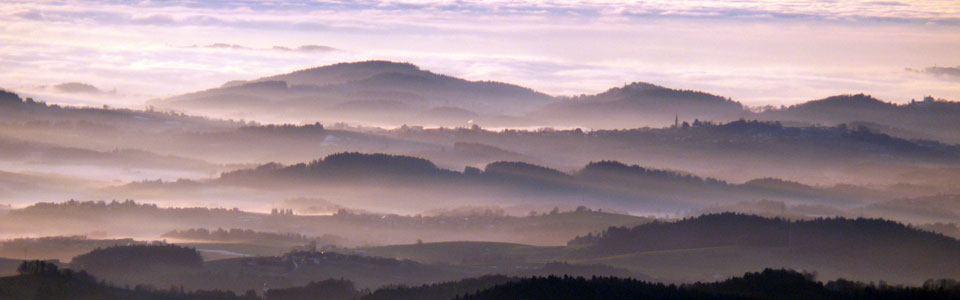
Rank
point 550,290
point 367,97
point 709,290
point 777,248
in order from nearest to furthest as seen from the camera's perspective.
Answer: point 550,290, point 709,290, point 777,248, point 367,97

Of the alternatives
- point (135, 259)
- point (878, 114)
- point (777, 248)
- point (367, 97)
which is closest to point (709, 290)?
point (135, 259)

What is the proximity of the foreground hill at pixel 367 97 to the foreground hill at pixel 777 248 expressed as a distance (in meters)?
93.0

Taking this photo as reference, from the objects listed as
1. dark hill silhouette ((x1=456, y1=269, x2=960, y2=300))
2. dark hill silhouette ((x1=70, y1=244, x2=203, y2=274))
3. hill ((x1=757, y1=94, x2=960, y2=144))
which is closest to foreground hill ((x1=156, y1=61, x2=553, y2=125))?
hill ((x1=757, y1=94, x2=960, y2=144))

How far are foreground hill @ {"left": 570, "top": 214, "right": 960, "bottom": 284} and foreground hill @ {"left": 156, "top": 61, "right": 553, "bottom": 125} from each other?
92961mm

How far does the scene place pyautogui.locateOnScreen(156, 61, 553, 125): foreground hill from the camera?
149875mm

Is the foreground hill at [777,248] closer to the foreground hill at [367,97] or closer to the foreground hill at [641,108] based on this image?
the foreground hill at [367,97]

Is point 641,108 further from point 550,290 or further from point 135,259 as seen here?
point 550,290

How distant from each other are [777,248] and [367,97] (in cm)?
11162

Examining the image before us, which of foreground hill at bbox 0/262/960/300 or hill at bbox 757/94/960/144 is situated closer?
foreground hill at bbox 0/262/960/300

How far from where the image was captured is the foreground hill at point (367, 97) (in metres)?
150

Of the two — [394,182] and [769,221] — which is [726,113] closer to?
[394,182]

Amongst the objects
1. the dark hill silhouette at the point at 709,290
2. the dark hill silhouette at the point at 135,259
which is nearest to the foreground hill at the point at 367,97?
the dark hill silhouette at the point at 135,259

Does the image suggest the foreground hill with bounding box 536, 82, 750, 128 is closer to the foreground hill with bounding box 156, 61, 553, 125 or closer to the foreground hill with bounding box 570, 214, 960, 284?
the foreground hill with bounding box 156, 61, 553, 125

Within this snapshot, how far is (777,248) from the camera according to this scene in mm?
46969
